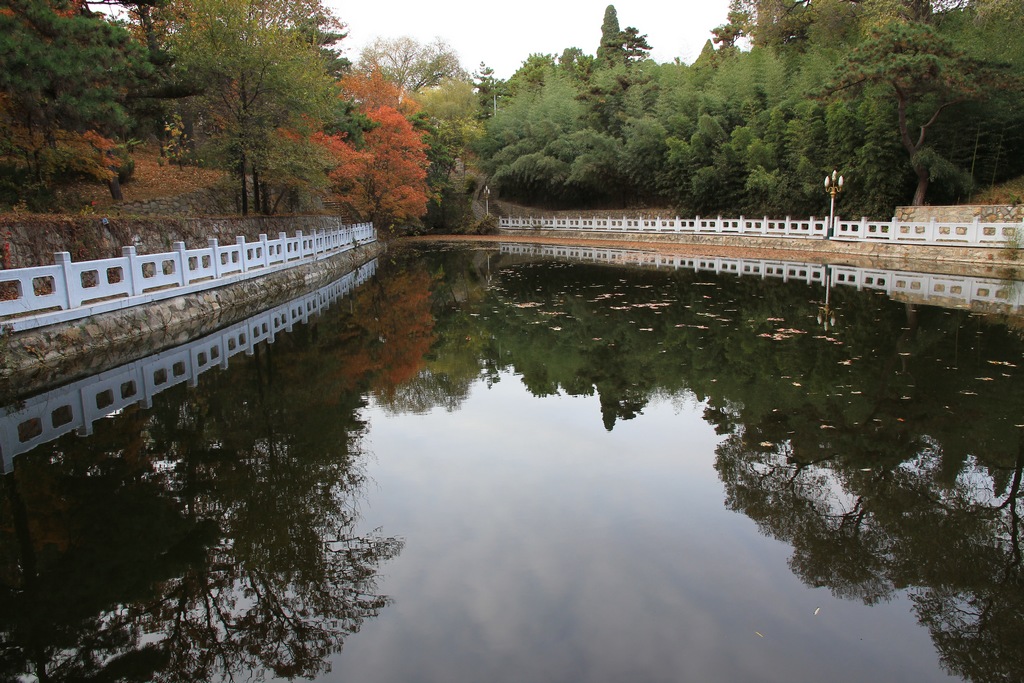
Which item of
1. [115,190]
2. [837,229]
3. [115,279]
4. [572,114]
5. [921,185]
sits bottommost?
[115,279]

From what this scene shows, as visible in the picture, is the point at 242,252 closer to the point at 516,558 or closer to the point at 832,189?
the point at 516,558

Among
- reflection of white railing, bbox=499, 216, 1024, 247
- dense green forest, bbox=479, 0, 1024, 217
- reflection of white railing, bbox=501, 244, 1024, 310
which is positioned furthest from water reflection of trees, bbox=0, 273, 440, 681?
dense green forest, bbox=479, 0, 1024, 217

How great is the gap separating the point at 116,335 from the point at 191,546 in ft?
20.1

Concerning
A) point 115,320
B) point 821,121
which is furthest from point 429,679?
point 821,121

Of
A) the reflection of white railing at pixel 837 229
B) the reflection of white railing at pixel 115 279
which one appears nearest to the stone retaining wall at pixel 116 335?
the reflection of white railing at pixel 115 279

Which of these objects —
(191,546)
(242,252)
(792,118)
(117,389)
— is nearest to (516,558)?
(191,546)

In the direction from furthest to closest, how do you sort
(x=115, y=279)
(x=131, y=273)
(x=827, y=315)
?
1. (x=827, y=315)
2. (x=115, y=279)
3. (x=131, y=273)

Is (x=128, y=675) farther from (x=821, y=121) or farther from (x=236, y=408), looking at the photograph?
(x=821, y=121)

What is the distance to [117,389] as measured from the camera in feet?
24.6

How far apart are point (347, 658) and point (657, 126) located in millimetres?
32283

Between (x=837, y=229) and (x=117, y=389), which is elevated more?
(x=837, y=229)

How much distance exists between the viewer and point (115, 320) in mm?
9094

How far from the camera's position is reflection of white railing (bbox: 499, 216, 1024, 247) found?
1816cm

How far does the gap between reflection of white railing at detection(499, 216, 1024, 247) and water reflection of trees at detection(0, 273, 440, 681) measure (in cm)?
1891
